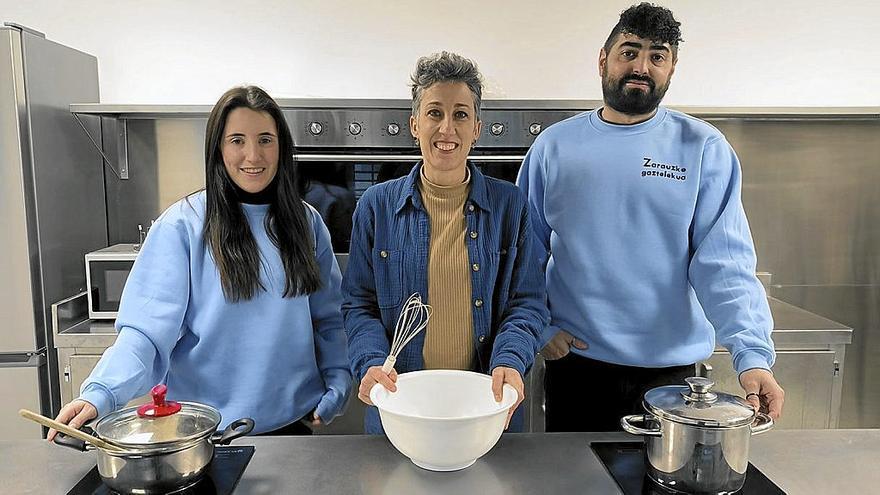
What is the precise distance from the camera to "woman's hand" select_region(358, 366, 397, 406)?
1064 millimetres

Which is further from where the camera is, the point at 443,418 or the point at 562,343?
the point at 562,343

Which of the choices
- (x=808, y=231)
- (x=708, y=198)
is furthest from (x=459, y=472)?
(x=808, y=231)

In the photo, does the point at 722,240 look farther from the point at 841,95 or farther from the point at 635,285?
the point at 841,95

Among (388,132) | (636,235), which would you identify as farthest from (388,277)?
(388,132)

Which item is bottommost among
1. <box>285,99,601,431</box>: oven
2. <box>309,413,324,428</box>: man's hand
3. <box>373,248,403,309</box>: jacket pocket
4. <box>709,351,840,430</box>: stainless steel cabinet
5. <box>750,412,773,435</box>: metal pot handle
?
<box>709,351,840,430</box>: stainless steel cabinet

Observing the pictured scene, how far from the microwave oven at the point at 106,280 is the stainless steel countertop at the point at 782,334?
45 millimetres

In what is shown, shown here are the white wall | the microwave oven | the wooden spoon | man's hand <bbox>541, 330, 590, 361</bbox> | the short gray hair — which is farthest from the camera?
the white wall

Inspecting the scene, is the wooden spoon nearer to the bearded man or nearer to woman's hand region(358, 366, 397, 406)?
woman's hand region(358, 366, 397, 406)

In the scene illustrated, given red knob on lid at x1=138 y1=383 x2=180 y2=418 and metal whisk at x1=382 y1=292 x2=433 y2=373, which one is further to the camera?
metal whisk at x1=382 y1=292 x2=433 y2=373

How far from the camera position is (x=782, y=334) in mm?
2129

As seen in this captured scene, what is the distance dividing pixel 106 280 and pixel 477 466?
1.62 metres

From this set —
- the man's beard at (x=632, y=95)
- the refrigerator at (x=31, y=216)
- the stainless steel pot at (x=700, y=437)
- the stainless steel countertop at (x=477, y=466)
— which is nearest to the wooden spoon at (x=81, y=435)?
the stainless steel countertop at (x=477, y=466)

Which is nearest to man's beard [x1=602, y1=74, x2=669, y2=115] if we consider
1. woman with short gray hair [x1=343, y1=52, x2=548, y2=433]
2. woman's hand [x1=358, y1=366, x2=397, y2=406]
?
woman with short gray hair [x1=343, y1=52, x2=548, y2=433]

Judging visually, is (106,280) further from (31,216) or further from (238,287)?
(238,287)
